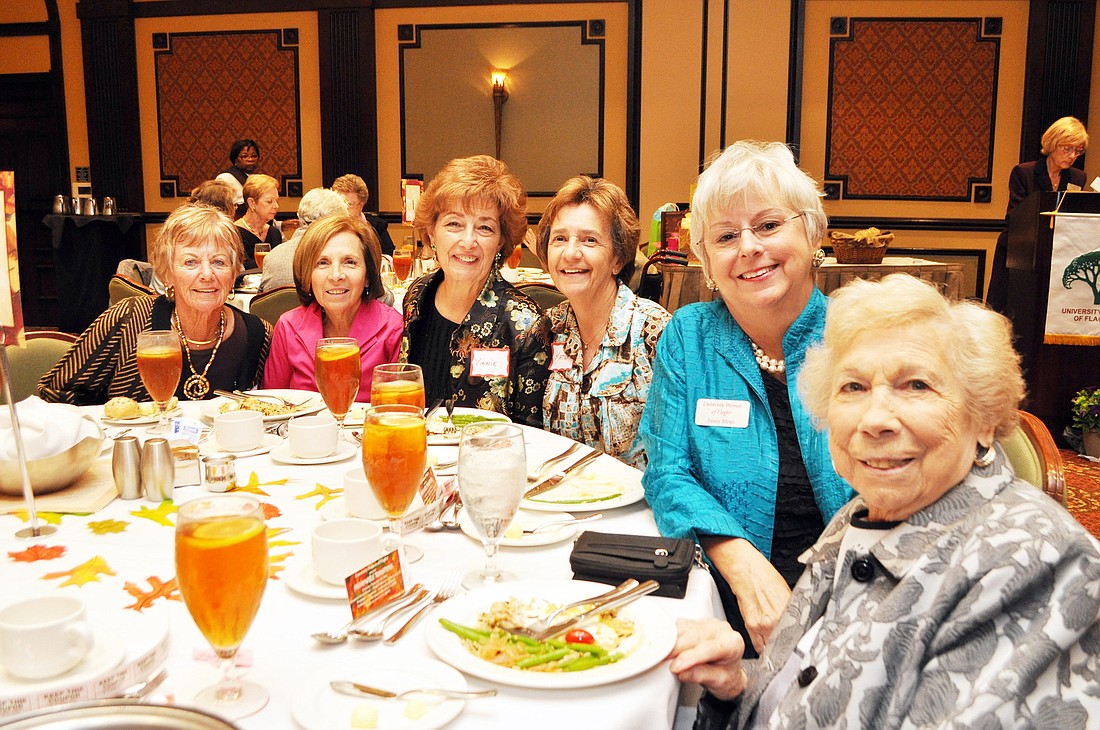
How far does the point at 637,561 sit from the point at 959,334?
51 cm

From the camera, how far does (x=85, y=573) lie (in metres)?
1.23

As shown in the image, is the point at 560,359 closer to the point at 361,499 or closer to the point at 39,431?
the point at 361,499

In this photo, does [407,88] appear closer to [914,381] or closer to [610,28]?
[610,28]

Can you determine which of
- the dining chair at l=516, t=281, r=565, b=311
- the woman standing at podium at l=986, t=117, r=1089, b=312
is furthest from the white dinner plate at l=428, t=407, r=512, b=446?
the woman standing at podium at l=986, t=117, r=1089, b=312

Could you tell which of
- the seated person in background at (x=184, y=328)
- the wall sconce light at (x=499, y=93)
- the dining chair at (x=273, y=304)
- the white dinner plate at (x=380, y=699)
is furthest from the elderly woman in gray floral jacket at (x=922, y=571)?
the wall sconce light at (x=499, y=93)

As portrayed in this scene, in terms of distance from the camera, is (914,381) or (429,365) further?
(429,365)

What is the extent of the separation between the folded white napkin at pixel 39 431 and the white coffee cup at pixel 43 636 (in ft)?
2.17

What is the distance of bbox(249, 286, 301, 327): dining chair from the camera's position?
12.1ft

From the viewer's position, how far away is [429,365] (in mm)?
2777

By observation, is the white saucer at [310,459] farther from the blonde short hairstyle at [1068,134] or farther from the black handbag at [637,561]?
the blonde short hairstyle at [1068,134]

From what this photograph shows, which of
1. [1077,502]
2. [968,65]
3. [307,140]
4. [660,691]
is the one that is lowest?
[1077,502]

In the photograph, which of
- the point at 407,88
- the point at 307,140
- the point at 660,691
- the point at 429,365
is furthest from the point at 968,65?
the point at 660,691

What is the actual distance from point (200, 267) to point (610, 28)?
696cm

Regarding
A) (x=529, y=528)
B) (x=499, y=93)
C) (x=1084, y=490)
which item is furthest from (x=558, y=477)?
(x=499, y=93)
